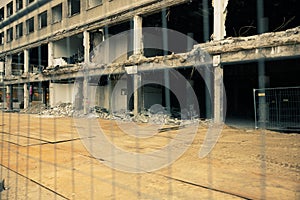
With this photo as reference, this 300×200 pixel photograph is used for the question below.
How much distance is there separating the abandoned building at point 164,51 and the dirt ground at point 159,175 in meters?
5.43

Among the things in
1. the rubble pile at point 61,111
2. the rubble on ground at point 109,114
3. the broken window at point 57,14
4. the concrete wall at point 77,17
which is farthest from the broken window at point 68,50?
the rubble on ground at point 109,114

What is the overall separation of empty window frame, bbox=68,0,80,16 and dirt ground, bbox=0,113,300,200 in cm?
1773

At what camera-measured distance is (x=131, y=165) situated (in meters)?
5.08

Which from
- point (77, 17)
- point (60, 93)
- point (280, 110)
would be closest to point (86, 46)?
point (77, 17)

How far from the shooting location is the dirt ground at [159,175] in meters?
3.56

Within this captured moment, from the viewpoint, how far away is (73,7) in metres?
22.2

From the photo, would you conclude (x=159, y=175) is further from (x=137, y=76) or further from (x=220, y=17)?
(x=137, y=76)

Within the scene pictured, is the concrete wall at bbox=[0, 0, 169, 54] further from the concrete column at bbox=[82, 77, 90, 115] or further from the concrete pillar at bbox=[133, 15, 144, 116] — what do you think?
the concrete column at bbox=[82, 77, 90, 115]

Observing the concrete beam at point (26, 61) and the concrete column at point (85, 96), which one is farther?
the concrete beam at point (26, 61)

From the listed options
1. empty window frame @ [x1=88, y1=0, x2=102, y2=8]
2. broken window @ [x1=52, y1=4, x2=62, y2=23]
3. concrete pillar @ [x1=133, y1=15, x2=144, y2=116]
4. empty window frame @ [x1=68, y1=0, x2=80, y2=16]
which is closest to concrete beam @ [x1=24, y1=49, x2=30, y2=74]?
broken window @ [x1=52, y1=4, x2=62, y2=23]

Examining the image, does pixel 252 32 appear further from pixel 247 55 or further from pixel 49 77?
pixel 49 77

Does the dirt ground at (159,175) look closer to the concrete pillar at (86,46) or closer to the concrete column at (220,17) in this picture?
the concrete column at (220,17)

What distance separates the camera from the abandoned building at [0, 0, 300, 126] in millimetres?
11244

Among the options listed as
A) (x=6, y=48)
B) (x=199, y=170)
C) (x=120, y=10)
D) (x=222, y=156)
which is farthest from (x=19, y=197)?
(x=6, y=48)
